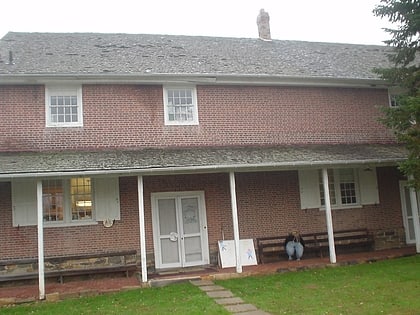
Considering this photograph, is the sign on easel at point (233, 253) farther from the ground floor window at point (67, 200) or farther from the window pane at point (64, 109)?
the window pane at point (64, 109)

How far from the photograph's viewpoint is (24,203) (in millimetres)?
12750

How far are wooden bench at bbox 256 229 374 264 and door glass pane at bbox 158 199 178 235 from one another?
8.92ft

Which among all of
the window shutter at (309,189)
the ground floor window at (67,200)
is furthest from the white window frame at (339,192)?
the ground floor window at (67,200)

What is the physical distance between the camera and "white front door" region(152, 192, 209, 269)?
13750 millimetres

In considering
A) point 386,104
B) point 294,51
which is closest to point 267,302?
point 386,104

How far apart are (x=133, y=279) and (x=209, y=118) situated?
5495 mm

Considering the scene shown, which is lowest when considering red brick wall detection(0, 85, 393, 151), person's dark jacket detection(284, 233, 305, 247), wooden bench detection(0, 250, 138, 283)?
wooden bench detection(0, 250, 138, 283)

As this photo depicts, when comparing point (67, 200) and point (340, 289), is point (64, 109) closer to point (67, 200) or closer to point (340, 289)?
point (67, 200)

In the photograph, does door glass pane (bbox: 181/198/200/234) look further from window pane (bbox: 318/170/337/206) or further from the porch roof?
window pane (bbox: 318/170/337/206)

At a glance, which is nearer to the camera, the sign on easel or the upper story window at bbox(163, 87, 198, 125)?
the sign on easel

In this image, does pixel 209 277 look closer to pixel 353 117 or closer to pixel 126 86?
pixel 126 86

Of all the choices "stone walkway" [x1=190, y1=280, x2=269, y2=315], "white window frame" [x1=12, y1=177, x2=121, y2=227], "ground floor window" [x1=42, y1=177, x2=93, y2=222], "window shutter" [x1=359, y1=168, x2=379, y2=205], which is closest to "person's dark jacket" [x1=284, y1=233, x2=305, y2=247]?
"window shutter" [x1=359, y1=168, x2=379, y2=205]

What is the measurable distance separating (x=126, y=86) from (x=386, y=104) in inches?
365

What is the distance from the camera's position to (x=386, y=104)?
16391mm
